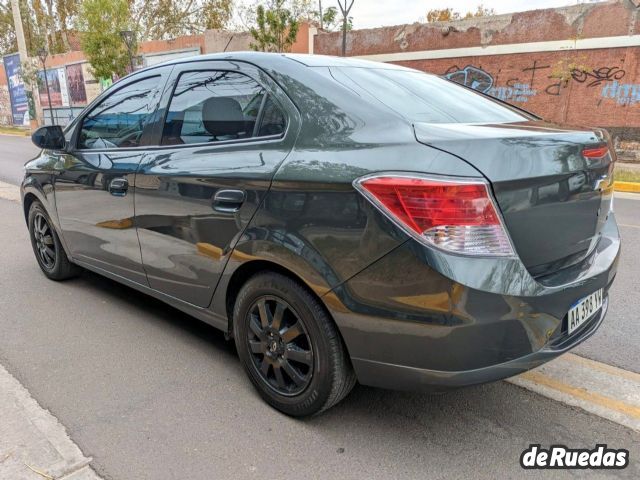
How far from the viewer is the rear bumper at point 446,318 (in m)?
1.84

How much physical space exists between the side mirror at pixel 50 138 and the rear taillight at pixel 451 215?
3.12 metres

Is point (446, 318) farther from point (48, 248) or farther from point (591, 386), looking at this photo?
point (48, 248)

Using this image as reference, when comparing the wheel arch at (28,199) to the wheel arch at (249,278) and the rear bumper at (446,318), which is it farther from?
the rear bumper at (446,318)

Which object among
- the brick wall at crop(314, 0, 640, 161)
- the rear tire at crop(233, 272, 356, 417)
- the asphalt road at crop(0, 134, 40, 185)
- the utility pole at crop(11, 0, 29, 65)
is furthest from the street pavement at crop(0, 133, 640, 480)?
the utility pole at crop(11, 0, 29, 65)

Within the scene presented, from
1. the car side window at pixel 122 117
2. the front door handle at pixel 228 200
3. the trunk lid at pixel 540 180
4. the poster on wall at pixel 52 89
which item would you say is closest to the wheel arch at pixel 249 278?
the front door handle at pixel 228 200

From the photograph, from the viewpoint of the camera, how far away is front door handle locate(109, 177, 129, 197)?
10.5 ft

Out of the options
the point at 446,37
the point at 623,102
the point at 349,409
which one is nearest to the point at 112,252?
the point at 349,409

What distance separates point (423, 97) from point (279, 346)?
1474mm

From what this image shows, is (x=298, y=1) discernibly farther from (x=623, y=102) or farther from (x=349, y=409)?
(x=349, y=409)

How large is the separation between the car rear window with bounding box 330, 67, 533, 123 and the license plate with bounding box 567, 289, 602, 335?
957 mm

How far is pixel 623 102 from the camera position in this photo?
14141 millimetres

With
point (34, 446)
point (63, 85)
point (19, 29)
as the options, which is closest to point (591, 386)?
point (34, 446)

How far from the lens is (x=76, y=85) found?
34.3m

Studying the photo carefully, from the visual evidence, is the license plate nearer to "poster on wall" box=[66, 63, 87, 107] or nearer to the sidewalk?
the sidewalk
